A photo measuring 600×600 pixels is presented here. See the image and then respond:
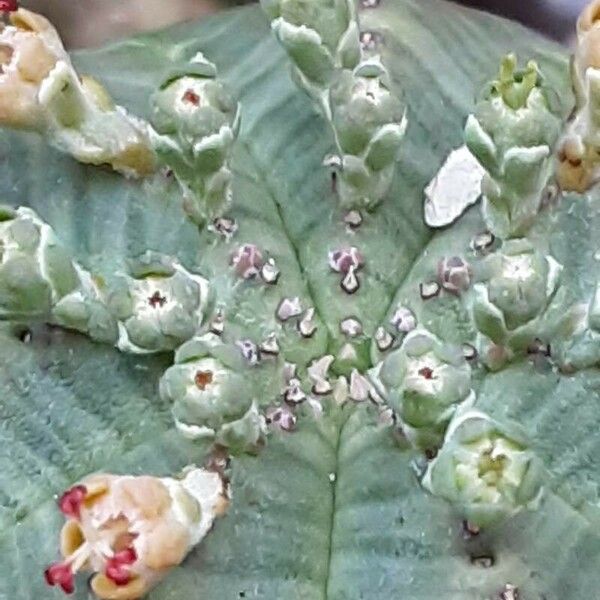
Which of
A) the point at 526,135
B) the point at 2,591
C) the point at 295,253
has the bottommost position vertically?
the point at 2,591

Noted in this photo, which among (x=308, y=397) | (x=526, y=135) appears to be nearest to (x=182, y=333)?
(x=308, y=397)

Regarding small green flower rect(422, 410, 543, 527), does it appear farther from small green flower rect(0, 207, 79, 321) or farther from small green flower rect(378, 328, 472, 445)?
small green flower rect(0, 207, 79, 321)

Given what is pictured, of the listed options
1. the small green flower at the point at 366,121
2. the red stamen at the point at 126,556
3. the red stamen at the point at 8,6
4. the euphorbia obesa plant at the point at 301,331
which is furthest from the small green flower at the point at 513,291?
the red stamen at the point at 8,6

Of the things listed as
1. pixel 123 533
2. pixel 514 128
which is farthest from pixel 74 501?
pixel 514 128

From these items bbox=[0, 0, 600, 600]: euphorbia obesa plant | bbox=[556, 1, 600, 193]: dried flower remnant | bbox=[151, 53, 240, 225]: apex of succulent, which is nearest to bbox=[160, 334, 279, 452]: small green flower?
bbox=[0, 0, 600, 600]: euphorbia obesa plant

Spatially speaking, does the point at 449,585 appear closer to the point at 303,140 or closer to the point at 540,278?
the point at 540,278

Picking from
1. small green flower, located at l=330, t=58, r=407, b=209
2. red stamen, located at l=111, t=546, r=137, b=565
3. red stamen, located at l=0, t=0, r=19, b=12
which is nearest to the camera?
red stamen, located at l=111, t=546, r=137, b=565
